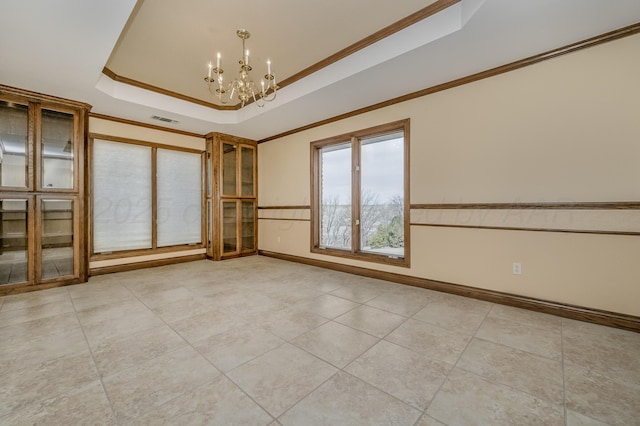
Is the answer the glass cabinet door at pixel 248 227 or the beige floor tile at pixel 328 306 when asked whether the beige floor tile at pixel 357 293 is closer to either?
the beige floor tile at pixel 328 306

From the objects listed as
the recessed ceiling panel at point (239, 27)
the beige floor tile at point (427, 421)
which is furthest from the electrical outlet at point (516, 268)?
the recessed ceiling panel at point (239, 27)

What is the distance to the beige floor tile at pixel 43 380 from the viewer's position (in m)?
1.55

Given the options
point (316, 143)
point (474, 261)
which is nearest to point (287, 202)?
point (316, 143)

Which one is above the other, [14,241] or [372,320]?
[14,241]

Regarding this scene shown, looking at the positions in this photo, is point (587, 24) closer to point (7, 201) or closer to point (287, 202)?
point (287, 202)

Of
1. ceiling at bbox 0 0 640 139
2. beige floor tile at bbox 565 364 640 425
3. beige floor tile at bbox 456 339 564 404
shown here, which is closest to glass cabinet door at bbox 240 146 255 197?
ceiling at bbox 0 0 640 139

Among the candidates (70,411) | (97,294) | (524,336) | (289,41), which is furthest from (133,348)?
(289,41)

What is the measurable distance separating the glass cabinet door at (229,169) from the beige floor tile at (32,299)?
297 cm

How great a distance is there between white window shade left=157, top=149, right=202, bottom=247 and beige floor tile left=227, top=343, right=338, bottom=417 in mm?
4237

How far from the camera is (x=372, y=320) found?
2.63 metres

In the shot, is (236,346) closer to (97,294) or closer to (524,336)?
(524,336)

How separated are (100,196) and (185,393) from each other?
14.1 ft

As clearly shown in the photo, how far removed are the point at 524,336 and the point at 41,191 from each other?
5.79 meters

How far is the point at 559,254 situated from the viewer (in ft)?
9.02
